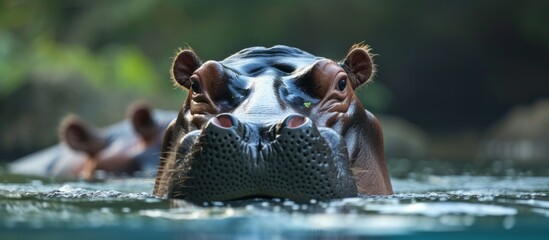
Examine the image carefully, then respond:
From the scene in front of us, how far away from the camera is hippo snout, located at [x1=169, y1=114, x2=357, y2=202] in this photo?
4121 mm

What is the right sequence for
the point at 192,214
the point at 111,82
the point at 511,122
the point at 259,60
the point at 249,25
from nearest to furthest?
1. the point at 192,214
2. the point at 259,60
3. the point at 111,82
4. the point at 511,122
5. the point at 249,25

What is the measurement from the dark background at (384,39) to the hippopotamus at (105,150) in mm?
8302

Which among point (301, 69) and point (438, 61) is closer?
point (301, 69)

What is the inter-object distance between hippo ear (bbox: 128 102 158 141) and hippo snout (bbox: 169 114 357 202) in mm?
4641

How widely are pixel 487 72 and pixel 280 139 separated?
57.2 ft

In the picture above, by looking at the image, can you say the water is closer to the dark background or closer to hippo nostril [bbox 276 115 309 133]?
hippo nostril [bbox 276 115 309 133]

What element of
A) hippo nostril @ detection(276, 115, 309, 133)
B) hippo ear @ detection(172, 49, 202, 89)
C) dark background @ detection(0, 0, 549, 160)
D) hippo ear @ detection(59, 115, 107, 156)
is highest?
Answer: dark background @ detection(0, 0, 549, 160)

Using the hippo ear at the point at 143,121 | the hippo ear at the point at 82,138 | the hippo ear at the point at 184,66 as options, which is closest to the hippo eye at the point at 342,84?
the hippo ear at the point at 184,66

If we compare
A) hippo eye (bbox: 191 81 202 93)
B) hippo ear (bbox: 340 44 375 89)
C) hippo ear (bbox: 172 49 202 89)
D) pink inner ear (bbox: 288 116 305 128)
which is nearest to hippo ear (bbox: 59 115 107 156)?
hippo ear (bbox: 172 49 202 89)

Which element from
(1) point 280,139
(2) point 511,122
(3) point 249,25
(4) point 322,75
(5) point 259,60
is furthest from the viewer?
(3) point 249,25

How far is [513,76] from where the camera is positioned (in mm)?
20812

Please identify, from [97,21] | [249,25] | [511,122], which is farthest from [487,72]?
[97,21]

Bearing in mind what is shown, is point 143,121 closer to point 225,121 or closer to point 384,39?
point 225,121

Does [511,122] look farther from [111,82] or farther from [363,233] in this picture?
[363,233]
